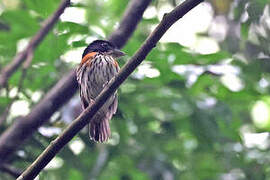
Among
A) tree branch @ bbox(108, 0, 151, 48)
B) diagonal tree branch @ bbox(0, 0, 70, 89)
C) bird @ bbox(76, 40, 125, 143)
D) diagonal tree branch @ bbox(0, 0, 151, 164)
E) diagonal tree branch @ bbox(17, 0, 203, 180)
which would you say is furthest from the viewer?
bird @ bbox(76, 40, 125, 143)

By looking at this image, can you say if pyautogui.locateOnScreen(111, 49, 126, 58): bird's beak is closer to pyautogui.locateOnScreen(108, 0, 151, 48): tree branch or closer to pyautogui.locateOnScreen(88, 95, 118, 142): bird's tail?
pyautogui.locateOnScreen(108, 0, 151, 48): tree branch

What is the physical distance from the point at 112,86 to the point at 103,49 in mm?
1768

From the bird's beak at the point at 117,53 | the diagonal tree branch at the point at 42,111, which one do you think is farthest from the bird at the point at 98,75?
the diagonal tree branch at the point at 42,111

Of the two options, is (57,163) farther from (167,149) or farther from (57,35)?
(57,35)

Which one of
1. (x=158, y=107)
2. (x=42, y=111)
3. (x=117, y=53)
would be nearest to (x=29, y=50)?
(x=42, y=111)

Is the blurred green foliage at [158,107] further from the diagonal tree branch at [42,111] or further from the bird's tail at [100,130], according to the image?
the bird's tail at [100,130]

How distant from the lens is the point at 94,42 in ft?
14.9

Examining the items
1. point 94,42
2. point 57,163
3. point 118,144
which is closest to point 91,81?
point 94,42

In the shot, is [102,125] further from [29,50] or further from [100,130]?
[29,50]

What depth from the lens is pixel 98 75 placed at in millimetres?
4707

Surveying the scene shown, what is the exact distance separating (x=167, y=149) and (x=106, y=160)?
2.24ft

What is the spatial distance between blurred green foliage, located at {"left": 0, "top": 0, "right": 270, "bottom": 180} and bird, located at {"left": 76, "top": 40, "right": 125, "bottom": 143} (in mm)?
149

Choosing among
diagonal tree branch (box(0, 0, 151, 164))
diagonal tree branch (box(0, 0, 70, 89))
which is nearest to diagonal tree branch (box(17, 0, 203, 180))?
diagonal tree branch (box(0, 0, 70, 89))

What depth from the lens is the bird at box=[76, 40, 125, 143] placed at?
14.5 feet
